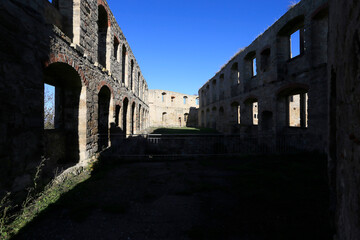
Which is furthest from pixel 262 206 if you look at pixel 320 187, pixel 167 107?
pixel 167 107

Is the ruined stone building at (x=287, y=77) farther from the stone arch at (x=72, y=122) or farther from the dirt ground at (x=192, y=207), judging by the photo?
the stone arch at (x=72, y=122)

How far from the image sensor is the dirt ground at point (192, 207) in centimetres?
238

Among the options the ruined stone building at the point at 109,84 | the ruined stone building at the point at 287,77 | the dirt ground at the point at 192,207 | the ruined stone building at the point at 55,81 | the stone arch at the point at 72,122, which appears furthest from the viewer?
the ruined stone building at the point at 287,77

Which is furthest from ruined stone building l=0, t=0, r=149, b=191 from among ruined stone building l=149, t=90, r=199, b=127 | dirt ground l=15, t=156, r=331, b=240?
ruined stone building l=149, t=90, r=199, b=127

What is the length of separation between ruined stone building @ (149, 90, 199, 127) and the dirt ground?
72.5 feet

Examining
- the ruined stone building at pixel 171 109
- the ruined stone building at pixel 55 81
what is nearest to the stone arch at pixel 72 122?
the ruined stone building at pixel 55 81

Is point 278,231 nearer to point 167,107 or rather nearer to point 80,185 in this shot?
point 80,185

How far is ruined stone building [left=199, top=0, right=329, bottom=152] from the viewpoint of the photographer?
261 inches

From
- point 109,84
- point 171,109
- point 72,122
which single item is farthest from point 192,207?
point 171,109

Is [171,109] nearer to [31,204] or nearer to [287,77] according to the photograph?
[287,77]

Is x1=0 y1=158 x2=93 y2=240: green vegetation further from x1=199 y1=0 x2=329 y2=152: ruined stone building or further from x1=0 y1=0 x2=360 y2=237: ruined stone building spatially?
x1=199 y1=0 x2=329 y2=152: ruined stone building

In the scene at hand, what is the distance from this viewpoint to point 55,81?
210 inches

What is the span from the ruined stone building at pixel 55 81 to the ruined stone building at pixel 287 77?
6427 mm

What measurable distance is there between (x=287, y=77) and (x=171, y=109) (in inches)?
834
